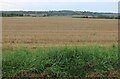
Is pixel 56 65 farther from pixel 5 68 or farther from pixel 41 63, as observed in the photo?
pixel 5 68

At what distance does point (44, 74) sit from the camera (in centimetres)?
1028

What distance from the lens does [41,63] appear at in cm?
1062

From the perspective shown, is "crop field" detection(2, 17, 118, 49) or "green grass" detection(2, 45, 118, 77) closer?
"green grass" detection(2, 45, 118, 77)

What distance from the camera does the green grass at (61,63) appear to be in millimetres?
10328

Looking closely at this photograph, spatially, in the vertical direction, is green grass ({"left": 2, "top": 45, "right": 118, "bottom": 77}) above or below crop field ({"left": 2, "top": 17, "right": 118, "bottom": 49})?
above

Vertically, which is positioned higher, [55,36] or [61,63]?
[61,63]

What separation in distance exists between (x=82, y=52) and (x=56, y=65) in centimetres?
125

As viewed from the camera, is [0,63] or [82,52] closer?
[0,63]

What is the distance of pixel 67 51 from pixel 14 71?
205 centimetres

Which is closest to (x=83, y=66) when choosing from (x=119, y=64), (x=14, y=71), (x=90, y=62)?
(x=90, y=62)

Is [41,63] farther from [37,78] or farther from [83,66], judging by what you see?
[83,66]

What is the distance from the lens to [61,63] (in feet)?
35.0

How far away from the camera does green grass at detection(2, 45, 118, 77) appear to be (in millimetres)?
10328

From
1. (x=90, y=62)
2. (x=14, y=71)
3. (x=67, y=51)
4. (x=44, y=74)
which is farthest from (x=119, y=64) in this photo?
(x=14, y=71)
